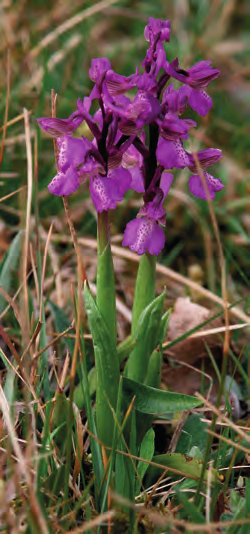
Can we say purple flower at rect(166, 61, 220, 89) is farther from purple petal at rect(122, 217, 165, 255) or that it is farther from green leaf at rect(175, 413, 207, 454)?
green leaf at rect(175, 413, 207, 454)

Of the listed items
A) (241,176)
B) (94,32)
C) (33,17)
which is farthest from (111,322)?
(94,32)

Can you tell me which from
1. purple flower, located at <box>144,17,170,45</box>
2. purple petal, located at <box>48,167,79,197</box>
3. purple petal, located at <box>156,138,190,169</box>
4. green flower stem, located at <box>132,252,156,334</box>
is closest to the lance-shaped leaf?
green flower stem, located at <box>132,252,156,334</box>

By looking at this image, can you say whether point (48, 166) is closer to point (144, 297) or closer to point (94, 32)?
point (144, 297)

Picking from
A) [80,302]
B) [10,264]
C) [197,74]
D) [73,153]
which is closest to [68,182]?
[73,153]

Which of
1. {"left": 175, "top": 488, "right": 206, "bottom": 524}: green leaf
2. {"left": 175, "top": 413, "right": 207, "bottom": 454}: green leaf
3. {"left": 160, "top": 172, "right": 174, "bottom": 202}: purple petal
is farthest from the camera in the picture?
{"left": 175, "top": 413, "right": 207, "bottom": 454}: green leaf

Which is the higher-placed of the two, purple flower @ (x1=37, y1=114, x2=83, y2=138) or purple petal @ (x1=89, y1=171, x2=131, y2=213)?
purple flower @ (x1=37, y1=114, x2=83, y2=138)
